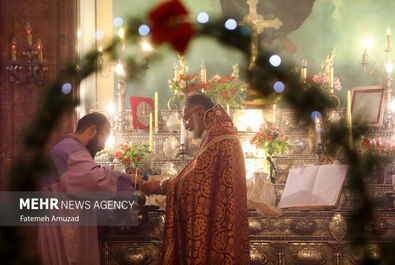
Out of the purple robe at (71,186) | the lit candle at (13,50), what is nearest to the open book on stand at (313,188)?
the purple robe at (71,186)

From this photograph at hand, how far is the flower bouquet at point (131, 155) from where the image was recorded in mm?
4156

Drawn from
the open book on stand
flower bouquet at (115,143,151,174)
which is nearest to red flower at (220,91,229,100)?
flower bouquet at (115,143,151,174)

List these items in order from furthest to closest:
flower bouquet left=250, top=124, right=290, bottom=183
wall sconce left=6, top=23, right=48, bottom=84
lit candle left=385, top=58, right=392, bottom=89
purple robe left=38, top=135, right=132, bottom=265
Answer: lit candle left=385, top=58, right=392, bottom=89 → flower bouquet left=250, top=124, right=290, bottom=183 → wall sconce left=6, top=23, right=48, bottom=84 → purple robe left=38, top=135, right=132, bottom=265

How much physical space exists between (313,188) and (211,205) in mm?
933

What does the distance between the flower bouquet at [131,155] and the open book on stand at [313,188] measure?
4.28 feet

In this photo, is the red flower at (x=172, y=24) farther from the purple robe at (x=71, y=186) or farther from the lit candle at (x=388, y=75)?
the lit candle at (x=388, y=75)

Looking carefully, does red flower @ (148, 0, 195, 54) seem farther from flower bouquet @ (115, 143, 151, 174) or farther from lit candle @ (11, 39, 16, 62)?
lit candle @ (11, 39, 16, 62)

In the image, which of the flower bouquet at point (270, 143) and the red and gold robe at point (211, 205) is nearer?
the red and gold robe at point (211, 205)

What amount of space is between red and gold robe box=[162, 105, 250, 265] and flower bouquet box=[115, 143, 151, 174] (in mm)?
1059

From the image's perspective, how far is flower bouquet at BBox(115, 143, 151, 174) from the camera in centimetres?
416

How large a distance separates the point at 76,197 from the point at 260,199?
137 cm

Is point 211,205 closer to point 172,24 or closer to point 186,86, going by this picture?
point 186,86

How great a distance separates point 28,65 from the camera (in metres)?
4.14

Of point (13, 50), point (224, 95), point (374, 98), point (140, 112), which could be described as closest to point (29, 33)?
point (13, 50)
